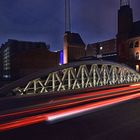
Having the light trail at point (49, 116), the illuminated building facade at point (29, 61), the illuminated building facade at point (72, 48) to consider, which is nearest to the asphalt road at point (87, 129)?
the light trail at point (49, 116)

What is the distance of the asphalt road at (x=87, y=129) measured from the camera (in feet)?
26.3

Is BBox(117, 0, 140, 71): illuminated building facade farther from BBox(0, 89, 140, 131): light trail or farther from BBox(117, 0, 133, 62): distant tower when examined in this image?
BBox(0, 89, 140, 131): light trail

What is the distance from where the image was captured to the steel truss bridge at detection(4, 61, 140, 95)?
2454 cm

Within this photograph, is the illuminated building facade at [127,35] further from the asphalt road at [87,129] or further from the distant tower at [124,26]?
the asphalt road at [87,129]

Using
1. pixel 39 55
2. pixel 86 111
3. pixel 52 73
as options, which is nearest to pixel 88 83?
pixel 52 73

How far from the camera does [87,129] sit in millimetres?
9164

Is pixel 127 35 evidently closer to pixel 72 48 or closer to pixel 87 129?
pixel 72 48

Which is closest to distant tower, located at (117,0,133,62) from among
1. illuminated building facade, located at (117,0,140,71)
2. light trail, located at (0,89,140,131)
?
illuminated building facade, located at (117,0,140,71)

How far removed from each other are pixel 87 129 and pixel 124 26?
75945mm

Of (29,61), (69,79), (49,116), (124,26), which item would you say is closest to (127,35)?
(124,26)

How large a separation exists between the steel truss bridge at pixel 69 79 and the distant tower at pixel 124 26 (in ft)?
107

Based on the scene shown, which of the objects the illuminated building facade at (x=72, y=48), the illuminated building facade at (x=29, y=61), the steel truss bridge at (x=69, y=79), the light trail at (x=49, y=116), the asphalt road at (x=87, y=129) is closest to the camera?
the asphalt road at (x=87, y=129)

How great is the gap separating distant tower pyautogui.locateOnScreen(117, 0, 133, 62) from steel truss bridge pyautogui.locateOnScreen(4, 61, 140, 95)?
107 ft

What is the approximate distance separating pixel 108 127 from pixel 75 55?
80.0 meters
